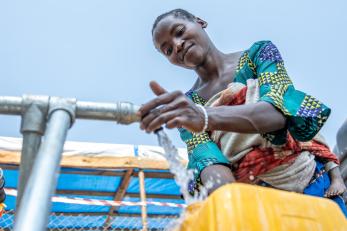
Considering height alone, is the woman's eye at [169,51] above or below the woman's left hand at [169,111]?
above

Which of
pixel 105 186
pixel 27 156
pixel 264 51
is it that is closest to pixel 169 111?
pixel 27 156

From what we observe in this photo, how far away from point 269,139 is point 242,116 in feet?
0.69

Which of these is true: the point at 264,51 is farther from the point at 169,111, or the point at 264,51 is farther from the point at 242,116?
the point at 169,111

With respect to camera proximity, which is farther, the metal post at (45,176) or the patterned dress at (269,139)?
the patterned dress at (269,139)

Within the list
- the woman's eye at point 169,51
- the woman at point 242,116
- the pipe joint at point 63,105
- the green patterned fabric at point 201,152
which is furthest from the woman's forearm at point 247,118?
the woman's eye at point 169,51

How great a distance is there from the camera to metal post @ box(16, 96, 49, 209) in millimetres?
702

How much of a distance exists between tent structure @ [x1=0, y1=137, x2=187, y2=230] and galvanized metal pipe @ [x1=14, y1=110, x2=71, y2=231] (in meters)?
3.65

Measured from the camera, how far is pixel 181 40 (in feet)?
5.29

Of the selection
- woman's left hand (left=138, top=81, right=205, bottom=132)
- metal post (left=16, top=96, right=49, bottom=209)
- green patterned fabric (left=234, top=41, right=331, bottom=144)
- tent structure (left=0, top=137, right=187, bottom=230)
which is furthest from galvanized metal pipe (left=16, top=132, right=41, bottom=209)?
tent structure (left=0, top=137, right=187, bottom=230)

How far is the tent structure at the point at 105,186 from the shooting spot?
15.9ft

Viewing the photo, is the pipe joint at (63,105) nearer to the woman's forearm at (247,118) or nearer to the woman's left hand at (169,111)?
the woman's left hand at (169,111)

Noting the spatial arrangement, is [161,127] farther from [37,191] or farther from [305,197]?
[37,191]

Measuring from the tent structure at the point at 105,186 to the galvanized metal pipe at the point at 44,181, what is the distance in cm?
365

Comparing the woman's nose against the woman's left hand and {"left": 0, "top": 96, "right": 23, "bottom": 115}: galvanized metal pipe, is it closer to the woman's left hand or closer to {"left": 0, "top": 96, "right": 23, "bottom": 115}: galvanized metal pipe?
the woman's left hand
